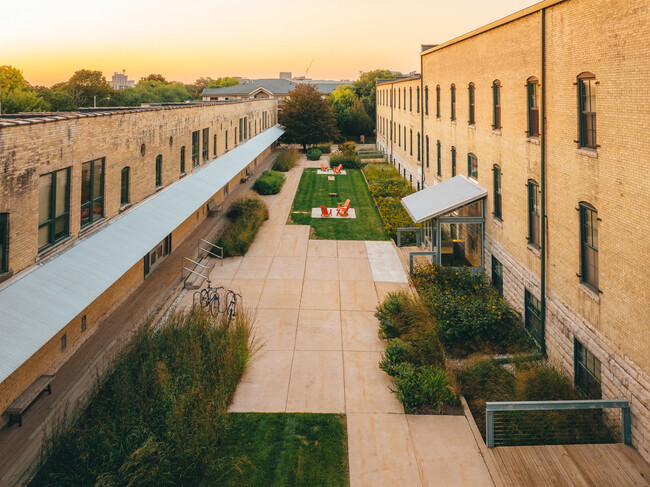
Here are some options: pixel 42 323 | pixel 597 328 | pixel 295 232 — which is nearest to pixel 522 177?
pixel 597 328

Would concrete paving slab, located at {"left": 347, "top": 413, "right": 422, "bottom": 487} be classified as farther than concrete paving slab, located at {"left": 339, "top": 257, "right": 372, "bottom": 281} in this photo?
No

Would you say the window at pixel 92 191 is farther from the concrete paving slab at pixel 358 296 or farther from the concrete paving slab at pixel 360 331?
the concrete paving slab at pixel 358 296

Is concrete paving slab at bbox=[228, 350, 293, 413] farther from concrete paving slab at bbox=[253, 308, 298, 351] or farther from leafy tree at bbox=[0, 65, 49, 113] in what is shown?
leafy tree at bbox=[0, 65, 49, 113]

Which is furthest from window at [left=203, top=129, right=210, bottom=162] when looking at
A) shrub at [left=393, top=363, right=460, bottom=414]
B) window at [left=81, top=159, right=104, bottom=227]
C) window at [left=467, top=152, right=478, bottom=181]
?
shrub at [left=393, top=363, right=460, bottom=414]

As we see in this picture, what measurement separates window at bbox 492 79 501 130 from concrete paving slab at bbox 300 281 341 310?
311 inches

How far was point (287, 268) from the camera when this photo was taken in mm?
19078

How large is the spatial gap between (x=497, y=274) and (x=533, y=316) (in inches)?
124

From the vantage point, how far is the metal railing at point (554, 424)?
317 inches

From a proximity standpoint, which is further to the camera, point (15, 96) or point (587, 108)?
point (15, 96)

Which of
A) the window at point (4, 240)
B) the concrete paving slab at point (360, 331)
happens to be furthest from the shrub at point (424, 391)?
the window at point (4, 240)

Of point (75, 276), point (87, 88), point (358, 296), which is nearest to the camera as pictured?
point (75, 276)

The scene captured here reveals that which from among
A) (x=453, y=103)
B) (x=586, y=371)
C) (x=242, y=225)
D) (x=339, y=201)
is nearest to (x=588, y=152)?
(x=586, y=371)

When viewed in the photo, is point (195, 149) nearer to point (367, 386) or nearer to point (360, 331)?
point (360, 331)

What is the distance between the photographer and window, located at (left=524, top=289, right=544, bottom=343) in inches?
477
